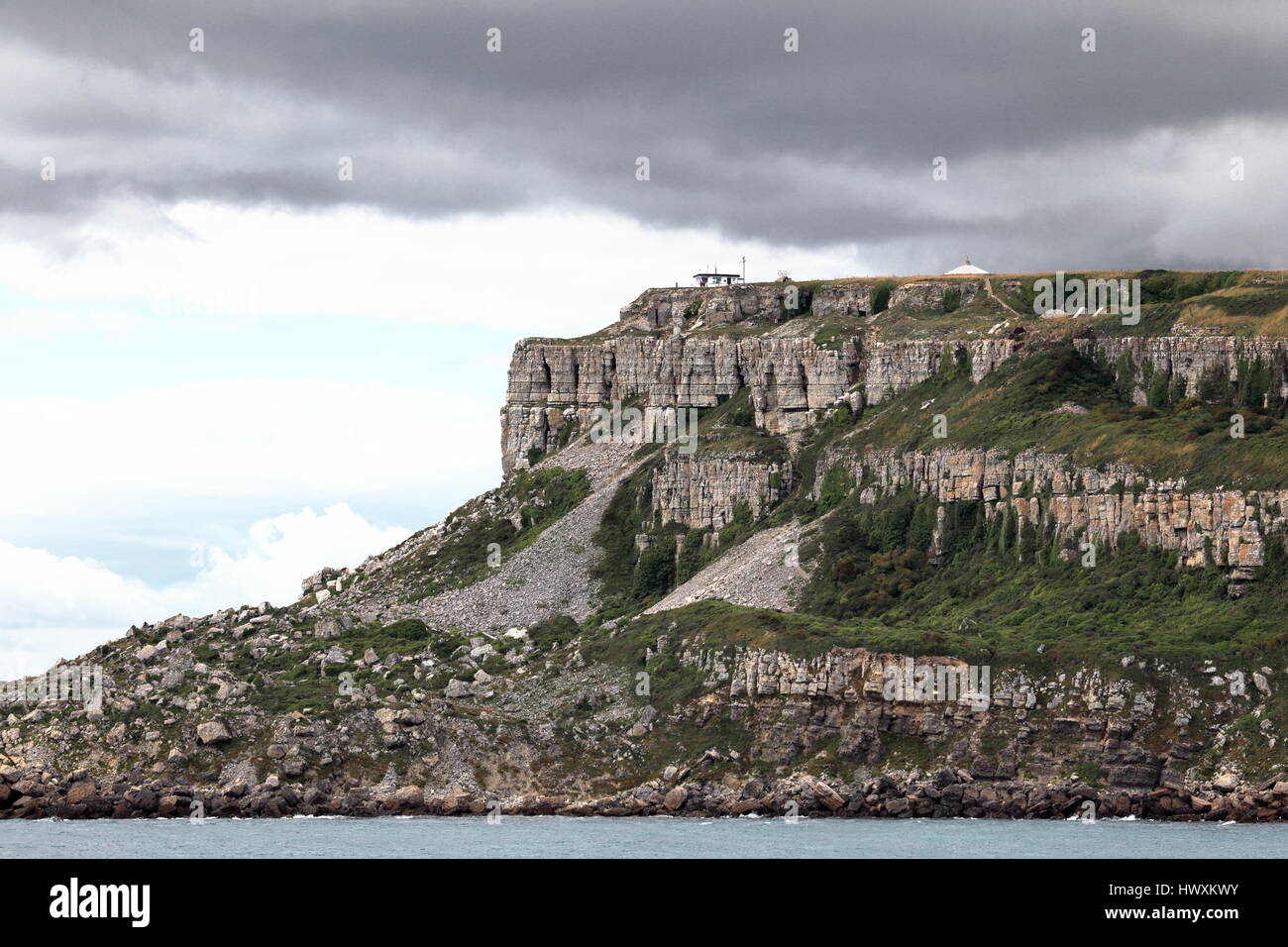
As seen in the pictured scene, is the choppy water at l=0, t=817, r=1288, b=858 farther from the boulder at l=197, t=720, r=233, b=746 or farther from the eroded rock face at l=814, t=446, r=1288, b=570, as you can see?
the eroded rock face at l=814, t=446, r=1288, b=570

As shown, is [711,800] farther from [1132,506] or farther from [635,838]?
[1132,506]

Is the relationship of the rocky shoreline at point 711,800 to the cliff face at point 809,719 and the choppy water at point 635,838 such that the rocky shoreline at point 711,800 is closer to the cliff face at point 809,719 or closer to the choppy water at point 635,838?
the cliff face at point 809,719

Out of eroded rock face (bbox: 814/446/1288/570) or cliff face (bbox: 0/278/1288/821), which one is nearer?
cliff face (bbox: 0/278/1288/821)

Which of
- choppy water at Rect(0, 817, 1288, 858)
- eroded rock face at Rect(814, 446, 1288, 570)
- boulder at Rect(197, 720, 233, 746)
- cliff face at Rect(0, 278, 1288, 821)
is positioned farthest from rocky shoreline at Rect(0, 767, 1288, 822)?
eroded rock face at Rect(814, 446, 1288, 570)

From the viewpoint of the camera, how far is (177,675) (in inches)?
7229

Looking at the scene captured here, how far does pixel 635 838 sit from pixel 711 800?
955 inches

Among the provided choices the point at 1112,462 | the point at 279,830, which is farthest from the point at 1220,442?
the point at 279,830

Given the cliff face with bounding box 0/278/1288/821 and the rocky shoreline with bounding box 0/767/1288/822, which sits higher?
the cliff face with bounding box 0/278/1288/821

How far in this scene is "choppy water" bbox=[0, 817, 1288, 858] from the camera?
124m

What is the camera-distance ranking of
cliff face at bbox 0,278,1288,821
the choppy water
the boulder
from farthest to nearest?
the boulder → cliff face at bbox 0,278,1288,821 → the choppy water

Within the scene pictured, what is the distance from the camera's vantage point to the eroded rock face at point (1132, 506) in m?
174

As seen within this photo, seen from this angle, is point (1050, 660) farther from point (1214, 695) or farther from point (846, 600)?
point (846, 600)

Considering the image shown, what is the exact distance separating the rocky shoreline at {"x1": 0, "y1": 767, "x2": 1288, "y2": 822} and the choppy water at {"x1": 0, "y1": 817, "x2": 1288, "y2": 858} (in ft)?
8.99

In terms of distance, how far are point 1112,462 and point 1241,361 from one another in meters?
19.7
